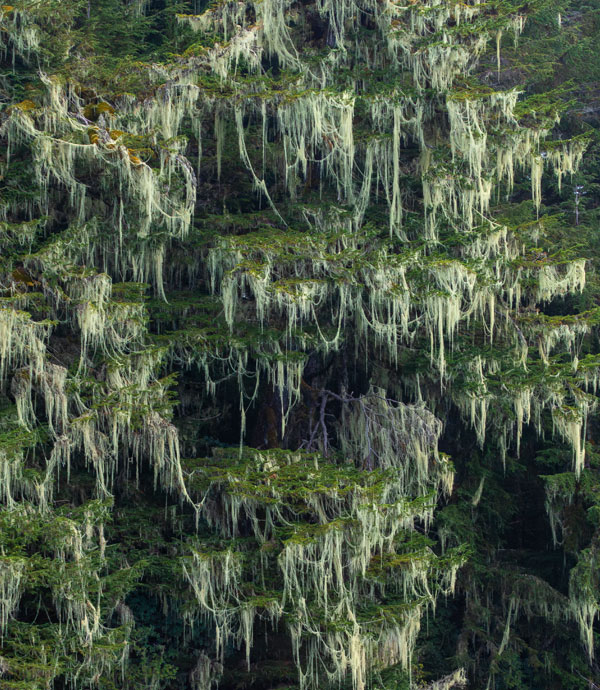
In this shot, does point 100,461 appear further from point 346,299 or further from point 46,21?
point 46,21

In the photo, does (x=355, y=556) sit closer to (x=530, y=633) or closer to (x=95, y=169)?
(x=530, y=633)

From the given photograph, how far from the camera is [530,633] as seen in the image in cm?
1191

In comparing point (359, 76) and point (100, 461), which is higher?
point (359, 76)

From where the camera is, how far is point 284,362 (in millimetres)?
10281

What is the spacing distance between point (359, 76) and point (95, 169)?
3.51m

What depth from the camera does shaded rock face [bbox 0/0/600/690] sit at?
9.05m

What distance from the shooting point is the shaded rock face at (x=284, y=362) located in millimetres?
9047

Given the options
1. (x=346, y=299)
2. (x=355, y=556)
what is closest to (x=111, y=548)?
(x=355, y=556)

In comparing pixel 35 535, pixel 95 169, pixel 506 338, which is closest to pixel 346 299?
pixel 506 338

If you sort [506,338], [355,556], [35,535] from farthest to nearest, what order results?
[506,338] < [355,556] < [35,535]

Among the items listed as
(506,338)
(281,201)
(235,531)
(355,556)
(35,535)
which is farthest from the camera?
(281,201)

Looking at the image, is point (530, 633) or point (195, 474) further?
point (530, 633)

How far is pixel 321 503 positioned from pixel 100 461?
213 centimetres

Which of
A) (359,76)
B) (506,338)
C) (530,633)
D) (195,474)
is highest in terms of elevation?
(359,76)
